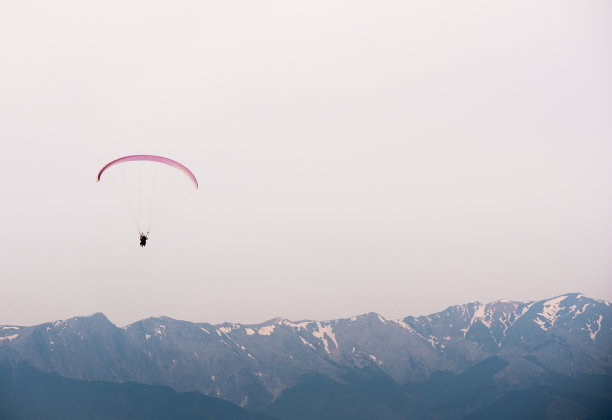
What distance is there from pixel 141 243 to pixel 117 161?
1173 centimetres

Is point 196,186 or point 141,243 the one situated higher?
point 196,186

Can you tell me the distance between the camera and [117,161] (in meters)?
71.9

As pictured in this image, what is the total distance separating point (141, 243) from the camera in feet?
241

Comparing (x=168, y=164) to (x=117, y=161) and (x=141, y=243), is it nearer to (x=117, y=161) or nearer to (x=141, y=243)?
(x=117, y=161)

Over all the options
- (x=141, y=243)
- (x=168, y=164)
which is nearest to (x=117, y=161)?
(x=168, y=164)

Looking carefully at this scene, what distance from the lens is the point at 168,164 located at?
72312 millimetres

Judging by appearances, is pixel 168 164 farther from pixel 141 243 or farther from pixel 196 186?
pixel 141 243

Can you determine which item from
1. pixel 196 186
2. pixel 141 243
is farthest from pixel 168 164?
pixel 141 243

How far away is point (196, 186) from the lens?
74.9m

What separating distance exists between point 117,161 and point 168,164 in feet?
22.6

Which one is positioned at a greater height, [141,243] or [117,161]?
[117,161]

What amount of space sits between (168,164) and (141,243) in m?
11.7

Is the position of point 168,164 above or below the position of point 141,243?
above
